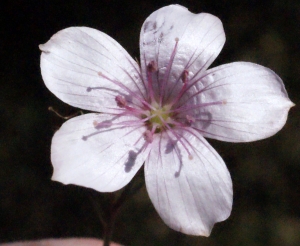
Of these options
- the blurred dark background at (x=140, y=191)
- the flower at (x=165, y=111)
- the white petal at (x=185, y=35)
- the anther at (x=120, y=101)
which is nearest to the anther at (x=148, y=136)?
the flower at (x=165, y=111)

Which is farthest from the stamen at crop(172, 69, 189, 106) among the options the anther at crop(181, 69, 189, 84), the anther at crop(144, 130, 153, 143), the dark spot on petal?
the dark spot on petal

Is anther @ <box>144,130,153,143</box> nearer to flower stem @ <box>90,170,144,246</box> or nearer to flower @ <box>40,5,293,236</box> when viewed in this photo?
flower @ <box>40,5,293,236</box>

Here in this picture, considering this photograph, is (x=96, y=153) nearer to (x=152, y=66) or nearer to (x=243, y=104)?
(x=152, y=66)

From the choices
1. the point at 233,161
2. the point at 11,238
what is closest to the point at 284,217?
the point at 233,161

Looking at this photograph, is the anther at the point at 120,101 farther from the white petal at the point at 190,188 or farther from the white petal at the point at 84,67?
the white petal at the point at 190,188

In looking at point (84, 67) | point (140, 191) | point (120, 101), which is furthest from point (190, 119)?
point (140, 191)

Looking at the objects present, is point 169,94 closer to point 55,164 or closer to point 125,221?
point 55,164
